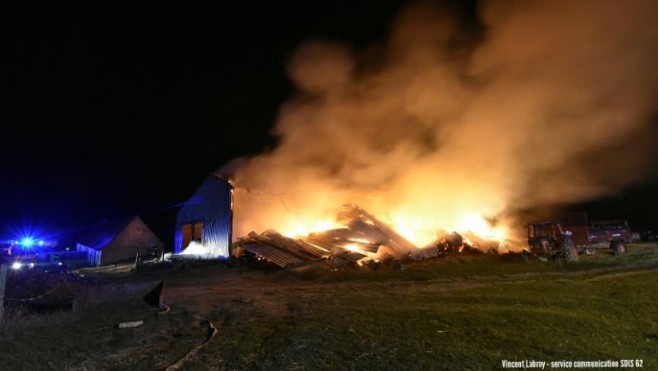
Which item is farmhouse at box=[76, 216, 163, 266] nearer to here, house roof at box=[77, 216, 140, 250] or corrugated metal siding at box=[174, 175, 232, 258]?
house roof at box=[77, 216, 140, 250]

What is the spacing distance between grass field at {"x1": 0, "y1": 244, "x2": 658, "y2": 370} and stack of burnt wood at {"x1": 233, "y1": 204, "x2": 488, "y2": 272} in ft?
20.5

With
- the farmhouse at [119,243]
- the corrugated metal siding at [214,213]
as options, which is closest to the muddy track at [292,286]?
the corrugated metal siding at [214,213]

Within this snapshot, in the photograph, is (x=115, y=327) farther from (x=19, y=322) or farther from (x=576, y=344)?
(x=576, y=344)

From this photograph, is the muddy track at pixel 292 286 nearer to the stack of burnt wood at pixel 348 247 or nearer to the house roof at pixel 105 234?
the stack of burnt wood at pixel 348 247

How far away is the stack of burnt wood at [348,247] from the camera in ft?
70.5

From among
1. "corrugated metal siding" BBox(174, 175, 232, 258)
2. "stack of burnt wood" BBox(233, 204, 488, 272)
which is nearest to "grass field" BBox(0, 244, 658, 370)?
"stack of burnt wood" BBox(233, 204, 488, 272)

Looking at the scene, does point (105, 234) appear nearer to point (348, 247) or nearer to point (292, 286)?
point (348, 247)

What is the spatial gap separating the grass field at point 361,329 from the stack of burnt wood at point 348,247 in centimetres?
625

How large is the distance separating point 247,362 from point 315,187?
24.1 m

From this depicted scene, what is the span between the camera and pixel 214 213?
27453 mm

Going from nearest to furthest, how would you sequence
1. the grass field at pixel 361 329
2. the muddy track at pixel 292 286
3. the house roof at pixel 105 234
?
the grass field at pixel 361 329, the muddy track at pixel 292 286, the house roof at pixel 105 234

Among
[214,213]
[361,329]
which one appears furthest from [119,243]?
[361,329]

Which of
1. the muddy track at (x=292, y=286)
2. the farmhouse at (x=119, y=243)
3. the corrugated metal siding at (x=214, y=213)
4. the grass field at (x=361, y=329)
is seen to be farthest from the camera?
the farmhouse at (x=119, y=243)

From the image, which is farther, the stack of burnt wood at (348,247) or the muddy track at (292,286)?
the stack of burnt wood at (348,247)
